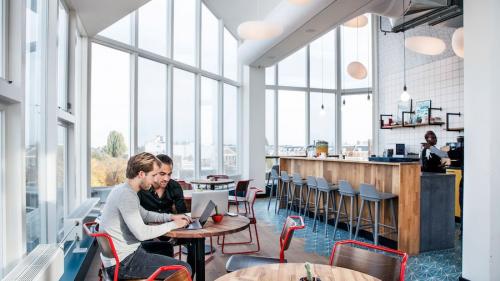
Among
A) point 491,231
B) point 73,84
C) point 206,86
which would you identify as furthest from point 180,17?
point 491,231

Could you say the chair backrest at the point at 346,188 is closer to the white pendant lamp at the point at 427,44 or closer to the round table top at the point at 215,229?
the white pendant lamp at the point at 427,44

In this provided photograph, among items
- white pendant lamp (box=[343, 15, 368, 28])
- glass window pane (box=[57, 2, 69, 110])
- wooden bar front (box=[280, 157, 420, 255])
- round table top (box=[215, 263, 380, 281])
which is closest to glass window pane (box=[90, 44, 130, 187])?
glass window pane (box=[57, 2, 69, 110])

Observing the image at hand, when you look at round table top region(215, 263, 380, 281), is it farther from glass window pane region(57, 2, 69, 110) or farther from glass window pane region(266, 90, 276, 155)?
glass window pane region(266, 90, 276, 155)

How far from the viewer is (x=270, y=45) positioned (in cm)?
684

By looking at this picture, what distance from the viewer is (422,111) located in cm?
862

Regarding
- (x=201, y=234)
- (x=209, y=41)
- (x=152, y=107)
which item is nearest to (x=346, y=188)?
(x=201, y=234)

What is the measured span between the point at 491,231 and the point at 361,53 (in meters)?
8.58

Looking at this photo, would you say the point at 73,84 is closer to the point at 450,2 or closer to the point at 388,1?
the point at 388,1

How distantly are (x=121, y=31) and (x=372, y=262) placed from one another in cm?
561

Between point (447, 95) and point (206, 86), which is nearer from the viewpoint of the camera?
point (447, 95)

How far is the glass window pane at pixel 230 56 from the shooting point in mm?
9156

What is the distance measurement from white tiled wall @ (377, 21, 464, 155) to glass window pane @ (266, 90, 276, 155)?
3.12 metres

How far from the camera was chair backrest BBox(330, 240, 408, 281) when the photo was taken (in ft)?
6.20

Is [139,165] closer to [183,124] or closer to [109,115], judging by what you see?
[109,115]
